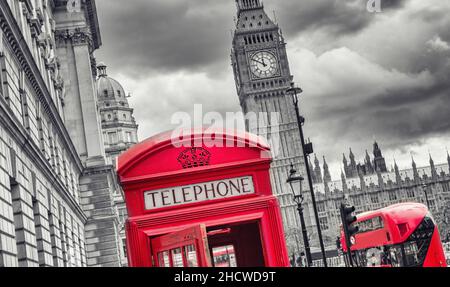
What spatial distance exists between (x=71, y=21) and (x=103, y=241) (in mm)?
12325

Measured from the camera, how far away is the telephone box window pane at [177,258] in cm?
615

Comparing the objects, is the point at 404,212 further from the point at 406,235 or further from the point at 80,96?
the point at 80,96

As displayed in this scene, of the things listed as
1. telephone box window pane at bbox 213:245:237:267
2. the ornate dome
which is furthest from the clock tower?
telephone box window pane at bbox 213:245:237:267

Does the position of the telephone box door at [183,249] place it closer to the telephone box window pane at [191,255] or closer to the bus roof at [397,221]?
the telephone box window pane at [191,255]

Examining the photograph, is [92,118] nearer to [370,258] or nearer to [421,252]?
[370,258]

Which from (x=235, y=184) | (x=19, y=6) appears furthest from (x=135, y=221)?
(x=19, y=6)

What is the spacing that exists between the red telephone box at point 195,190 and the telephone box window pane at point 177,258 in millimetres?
236

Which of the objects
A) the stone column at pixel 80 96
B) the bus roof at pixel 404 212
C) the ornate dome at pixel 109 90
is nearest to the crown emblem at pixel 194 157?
the bus roof at pixel 404 212

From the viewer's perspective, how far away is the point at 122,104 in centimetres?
11006

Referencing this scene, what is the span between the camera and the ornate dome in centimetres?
10925

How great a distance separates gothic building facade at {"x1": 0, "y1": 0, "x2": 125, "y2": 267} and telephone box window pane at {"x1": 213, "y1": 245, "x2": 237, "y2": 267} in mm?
6019

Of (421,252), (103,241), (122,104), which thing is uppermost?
(122,104)

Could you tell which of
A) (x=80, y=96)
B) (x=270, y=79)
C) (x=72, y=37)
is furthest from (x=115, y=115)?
(x=80, y=96)

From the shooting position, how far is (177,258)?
20.4 feet
